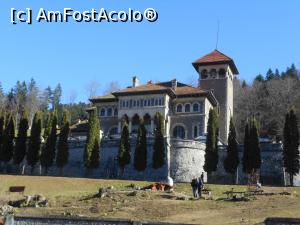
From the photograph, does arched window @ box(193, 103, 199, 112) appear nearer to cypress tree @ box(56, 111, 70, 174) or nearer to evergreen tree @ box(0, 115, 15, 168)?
cypress tree @ box(56, 111, 70, 174)

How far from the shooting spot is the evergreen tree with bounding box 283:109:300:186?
48.0m

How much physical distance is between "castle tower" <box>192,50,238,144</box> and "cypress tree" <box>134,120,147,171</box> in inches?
836

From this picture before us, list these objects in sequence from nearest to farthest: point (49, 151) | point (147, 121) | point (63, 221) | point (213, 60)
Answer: point (63, 221) < point (49, 151) < point (147, 121) < point (213, 60)

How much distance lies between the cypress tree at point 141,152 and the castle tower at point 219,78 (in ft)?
69.6

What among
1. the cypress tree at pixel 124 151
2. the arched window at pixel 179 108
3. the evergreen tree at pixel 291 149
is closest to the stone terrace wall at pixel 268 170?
the evergreen tree at pixel 291 149

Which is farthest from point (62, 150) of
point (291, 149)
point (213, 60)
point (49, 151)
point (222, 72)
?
point (222, 72)

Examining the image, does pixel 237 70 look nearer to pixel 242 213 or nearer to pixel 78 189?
pixel 78 189

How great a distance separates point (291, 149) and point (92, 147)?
19.0 meters

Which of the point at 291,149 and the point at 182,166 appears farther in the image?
the point at 182,166

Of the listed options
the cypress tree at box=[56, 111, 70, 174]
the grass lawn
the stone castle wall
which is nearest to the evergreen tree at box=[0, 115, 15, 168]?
the stone castle wall

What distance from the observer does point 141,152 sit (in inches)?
2058

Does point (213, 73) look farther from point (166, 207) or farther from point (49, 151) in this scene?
point (166, 207)

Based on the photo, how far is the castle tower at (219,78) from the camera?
72.2 m

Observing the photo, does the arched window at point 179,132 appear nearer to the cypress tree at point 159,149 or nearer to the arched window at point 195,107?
the arched window at point 195,107
